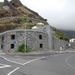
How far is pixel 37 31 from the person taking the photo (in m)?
88.1

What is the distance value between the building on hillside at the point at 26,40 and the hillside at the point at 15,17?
76.6 ft

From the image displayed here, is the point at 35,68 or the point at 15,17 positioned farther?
the point at 15,17

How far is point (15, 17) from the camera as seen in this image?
133 metres

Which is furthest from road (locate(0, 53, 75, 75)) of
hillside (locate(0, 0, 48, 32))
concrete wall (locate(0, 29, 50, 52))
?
hillside (locate(0, 0, 48, 32))

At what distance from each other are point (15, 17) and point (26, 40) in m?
47.9

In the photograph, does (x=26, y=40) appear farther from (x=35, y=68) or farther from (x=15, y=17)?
(x=35, y=68)

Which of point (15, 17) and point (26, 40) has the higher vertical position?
point (15, 17)

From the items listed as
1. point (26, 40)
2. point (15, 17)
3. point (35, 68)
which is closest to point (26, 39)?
point (26, 40)

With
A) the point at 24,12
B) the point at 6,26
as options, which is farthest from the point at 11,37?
the point at 24,12

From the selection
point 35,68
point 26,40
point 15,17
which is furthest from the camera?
point 15,17

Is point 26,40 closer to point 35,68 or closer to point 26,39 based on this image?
point 26,39

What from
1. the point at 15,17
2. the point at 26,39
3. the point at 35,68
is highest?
the point at 15,17

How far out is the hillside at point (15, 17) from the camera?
11888 cm

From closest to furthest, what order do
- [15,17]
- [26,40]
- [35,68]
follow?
1. [35,68]
2. [26,40]
3. [15,17]
